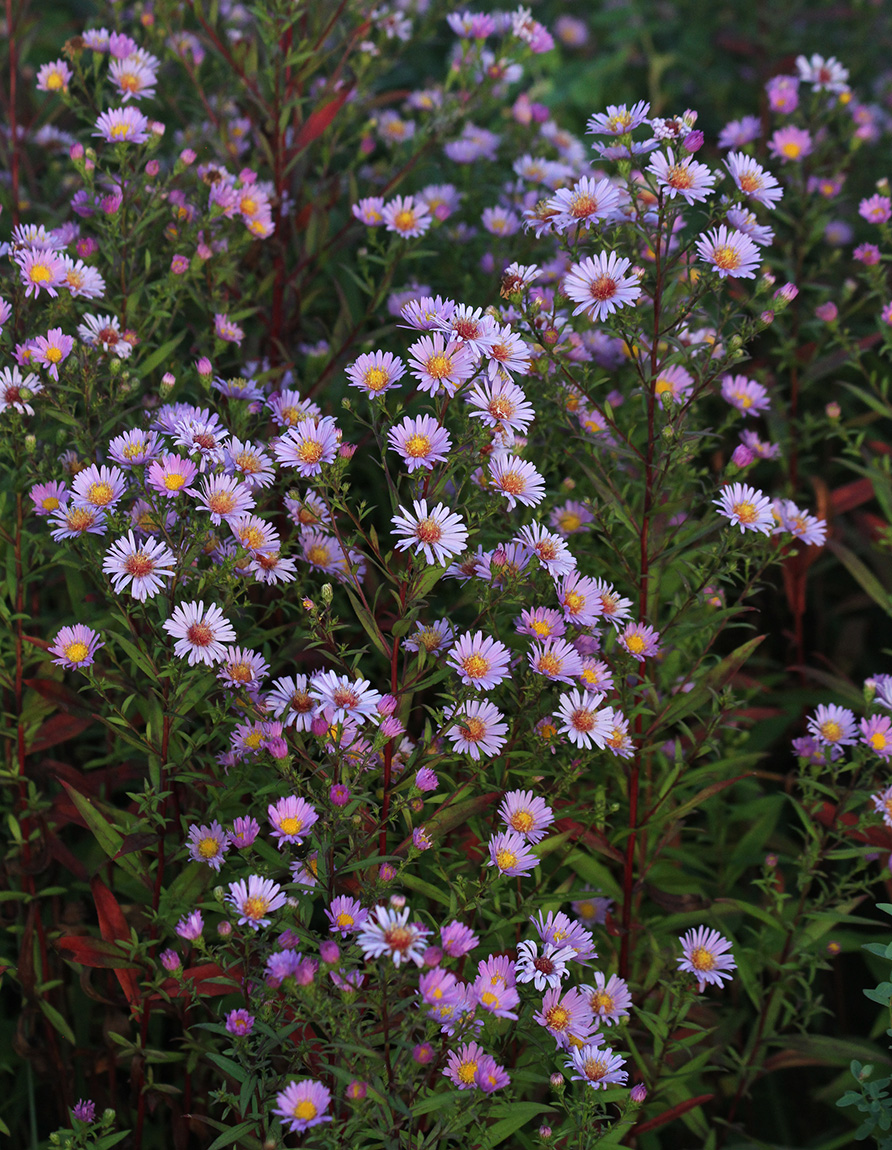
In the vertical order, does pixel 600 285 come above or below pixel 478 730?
above

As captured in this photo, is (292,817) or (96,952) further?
(96,952)

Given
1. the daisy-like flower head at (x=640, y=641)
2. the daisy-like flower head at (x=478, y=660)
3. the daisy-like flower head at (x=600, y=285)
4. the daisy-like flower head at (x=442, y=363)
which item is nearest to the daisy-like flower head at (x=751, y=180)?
the daisy-like flower head at (x=600, y=285)

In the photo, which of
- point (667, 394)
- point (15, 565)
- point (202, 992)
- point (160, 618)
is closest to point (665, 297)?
point (667, 394)

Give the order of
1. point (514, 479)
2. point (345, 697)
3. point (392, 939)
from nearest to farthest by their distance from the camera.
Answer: point (392, 939) → point (345, 697) → point (514, 479)

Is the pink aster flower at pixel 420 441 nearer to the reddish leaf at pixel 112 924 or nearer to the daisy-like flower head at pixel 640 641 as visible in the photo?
the daisy-like flower head at pixel 640 641

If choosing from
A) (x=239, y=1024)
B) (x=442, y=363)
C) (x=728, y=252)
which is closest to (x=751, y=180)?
(x=728, y=252)

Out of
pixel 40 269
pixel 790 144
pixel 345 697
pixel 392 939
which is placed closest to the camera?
pixel 392 939

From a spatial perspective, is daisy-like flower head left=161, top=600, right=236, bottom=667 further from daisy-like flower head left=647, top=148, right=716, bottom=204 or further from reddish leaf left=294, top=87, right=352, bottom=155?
reddish leaf left=294, top=87, right=352, bottom=155

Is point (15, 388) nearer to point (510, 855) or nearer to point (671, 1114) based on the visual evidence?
point (510, 855)
